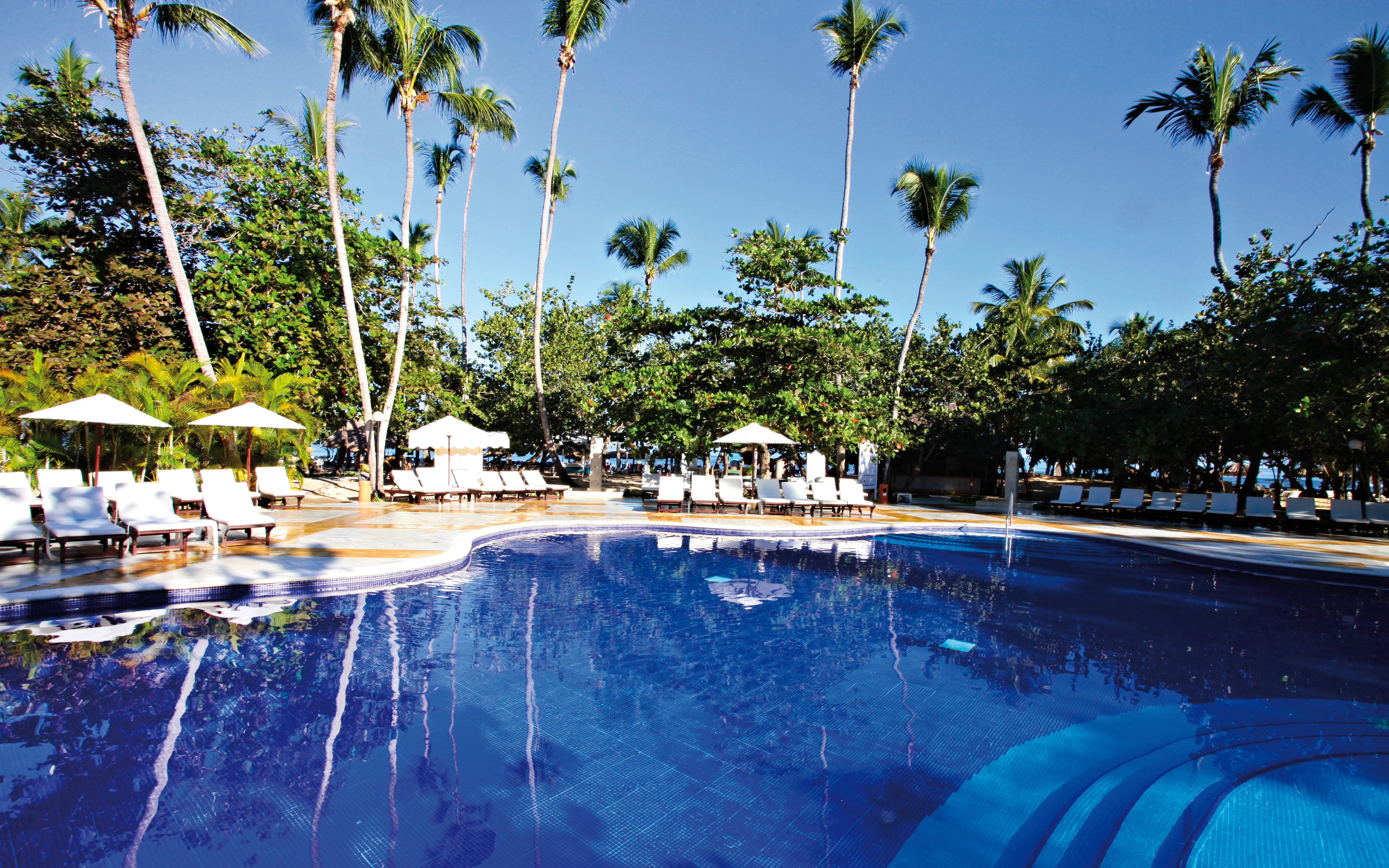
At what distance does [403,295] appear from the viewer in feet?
62.1

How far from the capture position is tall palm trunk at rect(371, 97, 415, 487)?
698 inches

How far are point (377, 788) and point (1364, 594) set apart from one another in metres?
12.3

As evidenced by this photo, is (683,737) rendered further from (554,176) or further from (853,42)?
(554,176)

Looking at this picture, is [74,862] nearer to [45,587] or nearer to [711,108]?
[45,587]

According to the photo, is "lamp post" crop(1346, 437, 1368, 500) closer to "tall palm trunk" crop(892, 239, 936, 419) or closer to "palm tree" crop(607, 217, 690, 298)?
"tall palm trunk" crop(892, 239, 936, 419)

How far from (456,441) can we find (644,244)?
17.3 m

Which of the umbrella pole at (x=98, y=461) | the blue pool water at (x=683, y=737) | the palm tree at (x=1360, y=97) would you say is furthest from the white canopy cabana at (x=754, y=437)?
the palm tree at (x=1360, y=97)

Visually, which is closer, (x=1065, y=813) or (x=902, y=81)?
(x=1065, y=813)

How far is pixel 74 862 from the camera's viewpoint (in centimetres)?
259

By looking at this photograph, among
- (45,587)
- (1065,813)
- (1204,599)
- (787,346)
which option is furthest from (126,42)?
(1204,599)

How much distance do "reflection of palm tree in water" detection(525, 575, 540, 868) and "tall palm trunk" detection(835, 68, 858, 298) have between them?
1808 cm

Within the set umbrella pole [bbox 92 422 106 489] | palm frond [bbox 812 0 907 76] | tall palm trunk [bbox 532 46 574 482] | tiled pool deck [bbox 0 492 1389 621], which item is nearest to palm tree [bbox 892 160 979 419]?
palm frond [bbox 812 0 907 76]

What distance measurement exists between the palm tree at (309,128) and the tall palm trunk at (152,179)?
237 inches

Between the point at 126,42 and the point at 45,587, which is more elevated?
the point at 126,42
